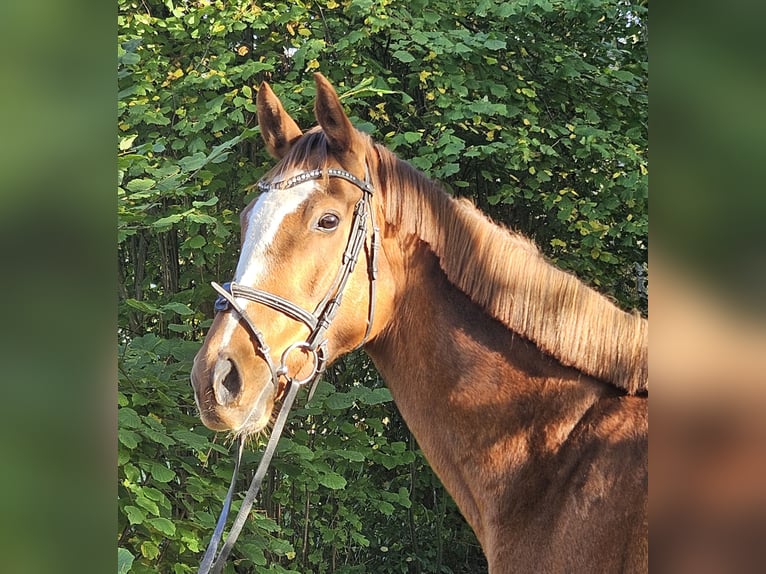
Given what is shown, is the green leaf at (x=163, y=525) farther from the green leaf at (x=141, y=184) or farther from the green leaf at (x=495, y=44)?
the green leaf at (x=495, y=44)

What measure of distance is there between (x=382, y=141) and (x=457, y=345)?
2180 millimetres

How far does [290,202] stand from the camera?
166 cm

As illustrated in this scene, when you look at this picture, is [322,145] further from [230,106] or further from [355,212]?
[230,106]

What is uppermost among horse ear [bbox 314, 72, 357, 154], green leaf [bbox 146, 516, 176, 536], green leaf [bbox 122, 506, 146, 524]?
horse ear [bbox 314, 72, 357, 154]

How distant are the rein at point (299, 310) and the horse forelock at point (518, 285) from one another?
0.28ft

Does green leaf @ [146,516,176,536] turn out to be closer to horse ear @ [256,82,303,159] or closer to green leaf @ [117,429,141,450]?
green leaf @ [117,429,141,450]

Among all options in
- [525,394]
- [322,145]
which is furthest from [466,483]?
[322,145]

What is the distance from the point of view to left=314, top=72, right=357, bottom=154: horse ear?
5.53ft

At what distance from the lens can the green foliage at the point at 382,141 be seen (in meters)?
3.20

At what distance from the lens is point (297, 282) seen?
1632 millimetres

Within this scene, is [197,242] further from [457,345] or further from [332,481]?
[457,345]

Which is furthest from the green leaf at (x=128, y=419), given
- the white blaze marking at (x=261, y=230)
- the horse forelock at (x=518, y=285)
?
the horse forelock at (x=518, y=285)

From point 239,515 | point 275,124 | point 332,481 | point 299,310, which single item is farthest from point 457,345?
point 332,481

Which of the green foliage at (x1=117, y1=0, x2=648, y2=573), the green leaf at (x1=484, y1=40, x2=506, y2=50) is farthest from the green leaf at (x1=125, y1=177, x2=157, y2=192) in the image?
the green leaf at (x1=484, y1=40, x2=506, y2=50)
